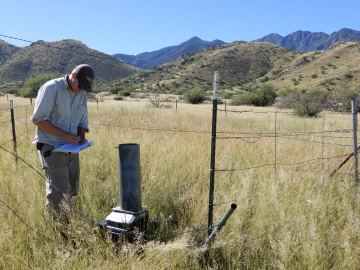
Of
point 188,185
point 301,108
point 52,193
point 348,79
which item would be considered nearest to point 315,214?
point 188,185

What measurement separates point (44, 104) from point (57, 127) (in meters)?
0.26

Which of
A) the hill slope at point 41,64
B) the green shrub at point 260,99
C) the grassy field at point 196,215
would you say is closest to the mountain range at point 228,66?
the hill slope at point 41,64

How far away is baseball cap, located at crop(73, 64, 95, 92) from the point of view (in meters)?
3.26

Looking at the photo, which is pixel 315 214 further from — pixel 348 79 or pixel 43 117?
pixel 348 79

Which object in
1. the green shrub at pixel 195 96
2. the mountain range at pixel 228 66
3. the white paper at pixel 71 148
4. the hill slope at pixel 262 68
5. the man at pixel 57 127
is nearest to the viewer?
the white paper at pixel 71 148

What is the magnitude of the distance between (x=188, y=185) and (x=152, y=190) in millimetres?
613

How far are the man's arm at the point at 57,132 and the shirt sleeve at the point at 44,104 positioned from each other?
0.15 feet

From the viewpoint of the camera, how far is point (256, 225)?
3273 mm

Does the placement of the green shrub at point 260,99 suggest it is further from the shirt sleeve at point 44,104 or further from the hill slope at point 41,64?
the hill slope at point 41,64

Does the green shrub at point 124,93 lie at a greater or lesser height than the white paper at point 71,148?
greater

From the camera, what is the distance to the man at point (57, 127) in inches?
125

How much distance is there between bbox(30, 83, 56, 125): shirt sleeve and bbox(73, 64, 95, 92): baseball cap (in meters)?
0.27

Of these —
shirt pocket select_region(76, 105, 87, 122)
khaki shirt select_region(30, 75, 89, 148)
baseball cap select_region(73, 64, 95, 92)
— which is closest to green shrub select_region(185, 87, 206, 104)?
shirt pocket select_region(76, 105, 87, 122)

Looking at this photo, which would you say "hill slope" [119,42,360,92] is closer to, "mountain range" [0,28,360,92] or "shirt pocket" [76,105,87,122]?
"mountain range" [0,28,360,92]
